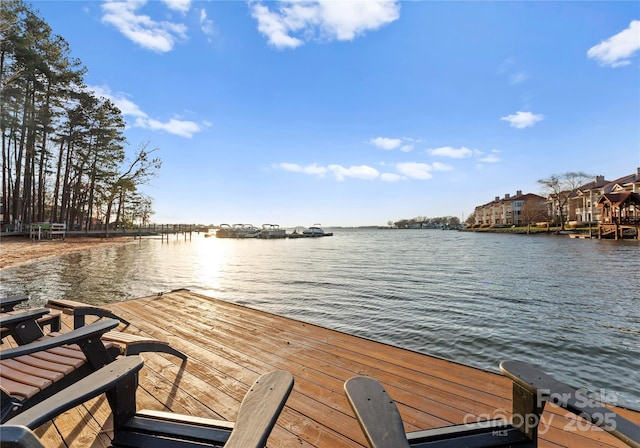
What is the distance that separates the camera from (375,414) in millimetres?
995

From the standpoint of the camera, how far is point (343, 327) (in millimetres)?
5219

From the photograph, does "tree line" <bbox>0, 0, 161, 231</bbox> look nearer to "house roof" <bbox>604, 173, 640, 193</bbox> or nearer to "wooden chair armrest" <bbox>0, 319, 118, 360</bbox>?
"wooden chair armrest" <bbox>0, 319, 118, 360</bbox>

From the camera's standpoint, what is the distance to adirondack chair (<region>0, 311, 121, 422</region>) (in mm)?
1441

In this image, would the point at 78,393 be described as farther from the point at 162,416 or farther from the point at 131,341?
the point at 131,341

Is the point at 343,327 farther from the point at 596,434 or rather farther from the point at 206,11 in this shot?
the point at 206,11

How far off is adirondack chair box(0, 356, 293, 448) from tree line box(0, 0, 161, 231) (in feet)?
71.8

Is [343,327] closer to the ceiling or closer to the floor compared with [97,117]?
closer to the floor

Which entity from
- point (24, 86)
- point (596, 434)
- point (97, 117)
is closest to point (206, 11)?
point (596, 434)

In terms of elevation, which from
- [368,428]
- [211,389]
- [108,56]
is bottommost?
[211,389]

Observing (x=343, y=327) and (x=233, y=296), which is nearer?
(x=343, y=327)

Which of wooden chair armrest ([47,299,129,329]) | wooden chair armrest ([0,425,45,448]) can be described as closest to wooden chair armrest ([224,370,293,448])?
wooden chair armrest ([0,425,45,448])

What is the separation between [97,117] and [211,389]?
30458 mm

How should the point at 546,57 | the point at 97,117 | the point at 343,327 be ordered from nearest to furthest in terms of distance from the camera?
the point at 343,327
the point at 546,57
the point at 97,117

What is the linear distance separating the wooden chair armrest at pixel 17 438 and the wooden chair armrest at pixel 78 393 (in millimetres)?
22
